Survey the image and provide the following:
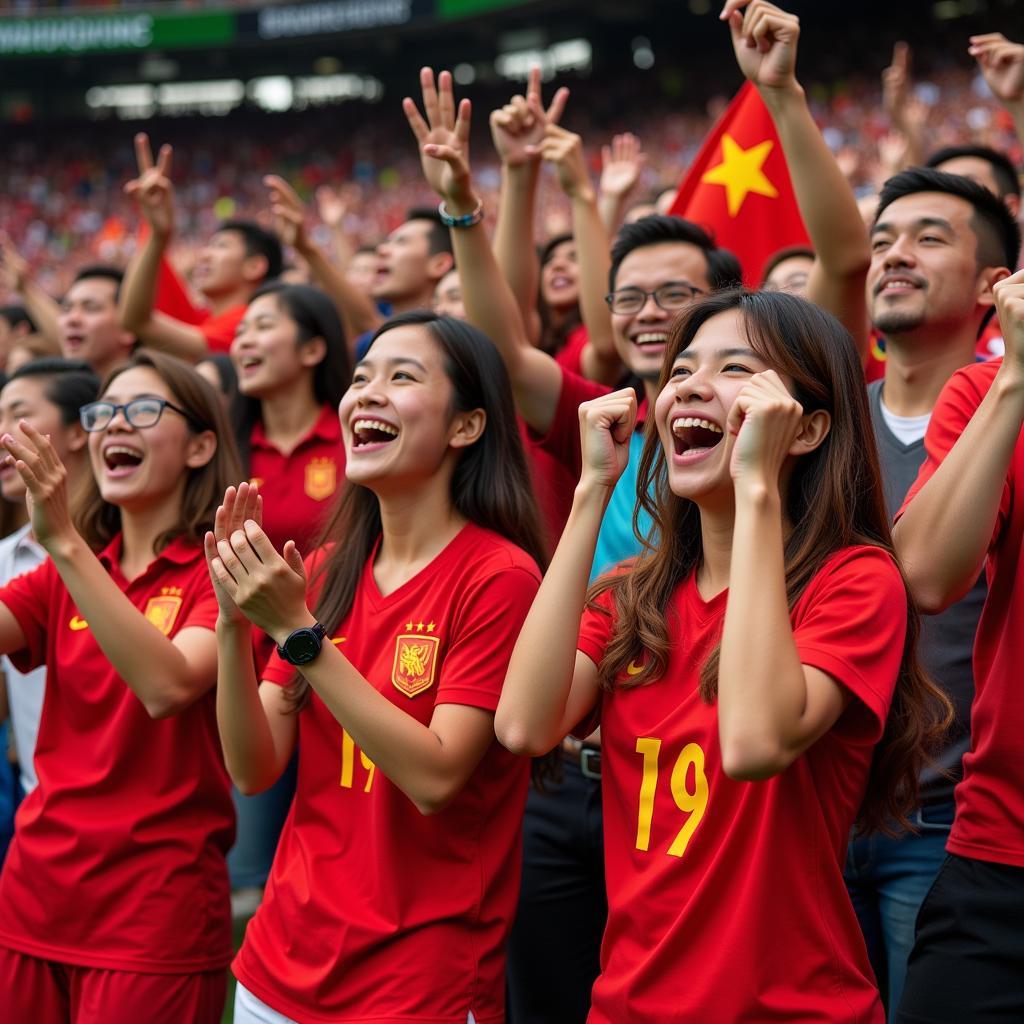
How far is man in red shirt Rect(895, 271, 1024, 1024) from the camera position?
2238 millimetres

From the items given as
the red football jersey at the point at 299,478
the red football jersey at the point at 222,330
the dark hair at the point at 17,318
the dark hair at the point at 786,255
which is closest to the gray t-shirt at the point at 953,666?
the dark hair at the point at 786,255

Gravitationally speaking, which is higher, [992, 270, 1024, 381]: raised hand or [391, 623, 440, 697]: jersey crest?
[992, 270, 1024, 381]: raised hand

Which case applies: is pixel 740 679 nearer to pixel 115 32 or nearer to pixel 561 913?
pixel 561 913

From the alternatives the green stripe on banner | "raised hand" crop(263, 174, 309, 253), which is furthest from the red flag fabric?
the green stripe on banner

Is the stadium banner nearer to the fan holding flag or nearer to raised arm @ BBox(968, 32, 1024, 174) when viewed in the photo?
the fan holding flag

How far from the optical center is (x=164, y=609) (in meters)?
3.22

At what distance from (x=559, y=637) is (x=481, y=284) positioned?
153cm

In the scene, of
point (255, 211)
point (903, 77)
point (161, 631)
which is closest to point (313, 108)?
point (255, 211)

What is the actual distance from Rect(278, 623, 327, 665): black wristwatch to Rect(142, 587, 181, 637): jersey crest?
0.90 metres

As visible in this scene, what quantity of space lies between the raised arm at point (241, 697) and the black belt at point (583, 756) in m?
0.78

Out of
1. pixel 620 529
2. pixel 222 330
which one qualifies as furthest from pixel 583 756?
pixel 222 330

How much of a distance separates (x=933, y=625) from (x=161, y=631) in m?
1.76

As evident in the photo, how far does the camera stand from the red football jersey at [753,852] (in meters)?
2.03

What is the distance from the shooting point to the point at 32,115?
26.8m
